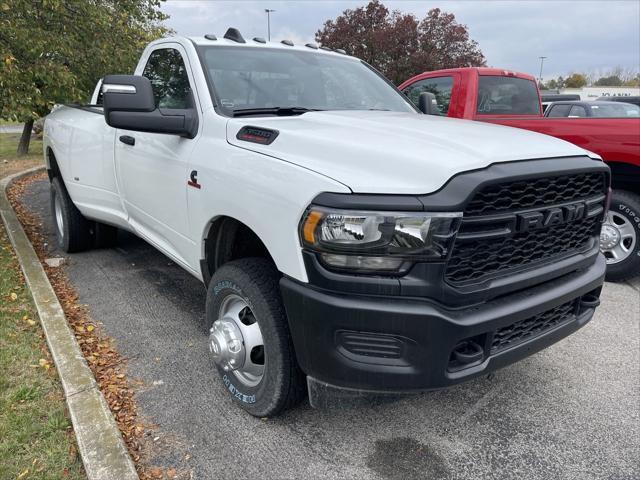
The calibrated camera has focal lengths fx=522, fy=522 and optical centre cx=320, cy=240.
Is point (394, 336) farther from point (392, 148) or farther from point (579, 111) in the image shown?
point (579, 111)

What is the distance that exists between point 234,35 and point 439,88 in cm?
377

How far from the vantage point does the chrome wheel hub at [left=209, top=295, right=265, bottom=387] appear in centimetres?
264

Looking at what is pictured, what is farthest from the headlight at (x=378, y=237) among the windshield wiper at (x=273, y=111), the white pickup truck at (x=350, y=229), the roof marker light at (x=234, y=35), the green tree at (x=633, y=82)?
the green tree at (x=633, y=82)

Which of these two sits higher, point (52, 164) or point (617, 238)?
point (52, 164)

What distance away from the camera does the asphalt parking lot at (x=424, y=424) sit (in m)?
2.44

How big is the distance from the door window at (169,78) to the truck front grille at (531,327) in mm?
2195

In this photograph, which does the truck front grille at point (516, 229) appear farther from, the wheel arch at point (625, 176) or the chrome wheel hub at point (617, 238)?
the chrome wheel hub at point (617, 238)

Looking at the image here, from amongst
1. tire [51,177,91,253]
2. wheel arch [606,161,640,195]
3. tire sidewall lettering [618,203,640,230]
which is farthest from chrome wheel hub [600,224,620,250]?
tire [51,177,91,253]

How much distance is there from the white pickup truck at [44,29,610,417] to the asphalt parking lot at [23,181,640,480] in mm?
234

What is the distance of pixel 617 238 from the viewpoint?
487 centimetres

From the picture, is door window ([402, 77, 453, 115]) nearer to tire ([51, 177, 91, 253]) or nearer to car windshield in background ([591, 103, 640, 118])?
car windshield in background ([591, 103, 640, 118])

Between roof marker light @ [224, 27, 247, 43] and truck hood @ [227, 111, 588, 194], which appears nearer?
truck hood @ [227, 111, 588, 194]

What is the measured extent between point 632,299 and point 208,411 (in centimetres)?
384

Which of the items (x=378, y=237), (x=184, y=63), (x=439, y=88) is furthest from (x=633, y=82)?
(x=378, y=237)
